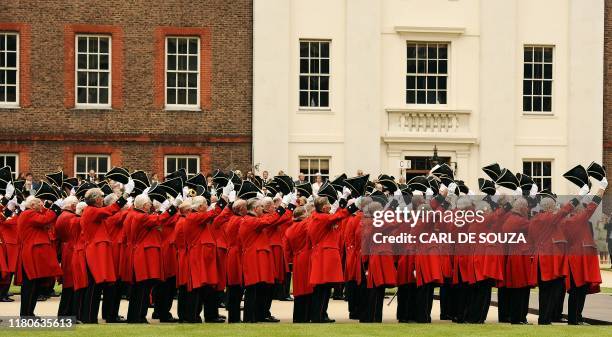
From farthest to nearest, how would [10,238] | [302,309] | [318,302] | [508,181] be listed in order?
[10,238] < [508,181] < [302,309] < [318,302]

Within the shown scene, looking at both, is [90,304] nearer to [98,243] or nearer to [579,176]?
[98,243]

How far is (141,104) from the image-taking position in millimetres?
39469

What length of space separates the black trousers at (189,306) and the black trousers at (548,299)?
5.04 metres

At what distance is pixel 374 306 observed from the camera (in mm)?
20172

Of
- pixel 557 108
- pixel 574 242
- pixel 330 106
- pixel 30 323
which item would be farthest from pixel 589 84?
pixel 30 323

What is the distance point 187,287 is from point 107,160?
20296mm

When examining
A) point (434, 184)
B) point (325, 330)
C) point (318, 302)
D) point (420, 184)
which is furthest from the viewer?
point (420, 184)

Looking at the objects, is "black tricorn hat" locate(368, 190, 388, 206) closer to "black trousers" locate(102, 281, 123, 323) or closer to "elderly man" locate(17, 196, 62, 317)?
"black trousers" locate(102, 281, 123, 323)

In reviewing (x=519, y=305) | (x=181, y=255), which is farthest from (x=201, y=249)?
(x=519, y=305)

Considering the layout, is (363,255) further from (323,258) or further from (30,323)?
(30,323)

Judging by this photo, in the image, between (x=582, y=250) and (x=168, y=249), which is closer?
(x=582, y=250)

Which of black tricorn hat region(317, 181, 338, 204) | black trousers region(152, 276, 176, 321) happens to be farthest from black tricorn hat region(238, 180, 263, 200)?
black trousers region(152, 276, 176, 321)

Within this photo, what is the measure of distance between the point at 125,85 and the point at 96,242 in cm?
2051

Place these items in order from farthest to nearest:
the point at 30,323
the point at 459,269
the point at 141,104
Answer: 1. the point at 141,104
2. the point at 459,269
3. the point at 30,323
